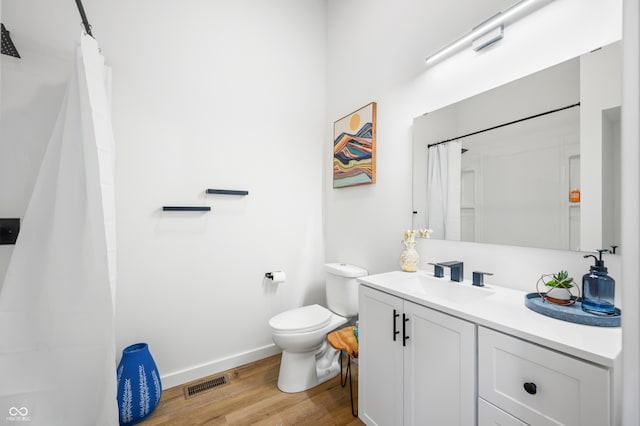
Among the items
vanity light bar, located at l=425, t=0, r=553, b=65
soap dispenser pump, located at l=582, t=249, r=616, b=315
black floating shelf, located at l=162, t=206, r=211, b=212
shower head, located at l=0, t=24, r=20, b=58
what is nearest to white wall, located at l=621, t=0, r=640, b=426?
soap dispenser pump, located at l=582, t=249, r=616, b=315

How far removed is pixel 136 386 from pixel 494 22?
2.68 m

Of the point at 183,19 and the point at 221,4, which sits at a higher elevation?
A: the point at 221,4

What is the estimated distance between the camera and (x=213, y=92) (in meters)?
1.94

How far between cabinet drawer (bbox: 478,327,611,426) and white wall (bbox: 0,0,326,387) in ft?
5.50

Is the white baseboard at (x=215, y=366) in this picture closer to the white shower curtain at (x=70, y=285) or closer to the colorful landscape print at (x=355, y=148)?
the white shower curtain at (x=70, y=285)

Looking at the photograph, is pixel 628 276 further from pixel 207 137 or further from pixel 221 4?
pixel 221 4

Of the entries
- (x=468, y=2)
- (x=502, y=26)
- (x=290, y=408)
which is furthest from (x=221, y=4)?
(x=290, y=408)

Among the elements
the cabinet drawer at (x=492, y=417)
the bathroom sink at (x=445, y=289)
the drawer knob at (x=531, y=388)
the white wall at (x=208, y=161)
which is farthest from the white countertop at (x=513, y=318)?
the white wall at (x=208, y=161)

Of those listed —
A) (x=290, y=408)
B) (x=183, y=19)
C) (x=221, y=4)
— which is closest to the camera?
(x=290, y=408)

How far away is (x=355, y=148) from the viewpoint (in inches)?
82.1

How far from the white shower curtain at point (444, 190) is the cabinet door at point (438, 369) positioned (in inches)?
23.2

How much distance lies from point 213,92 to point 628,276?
2268 mm

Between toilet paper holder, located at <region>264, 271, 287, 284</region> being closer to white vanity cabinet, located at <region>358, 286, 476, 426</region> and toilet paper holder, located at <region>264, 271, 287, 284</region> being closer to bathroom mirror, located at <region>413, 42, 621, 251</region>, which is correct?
white vanity cabinet, located at <region>358, 286, 476, 426</region>

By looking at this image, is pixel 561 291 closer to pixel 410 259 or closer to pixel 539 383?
pixel 539 383
